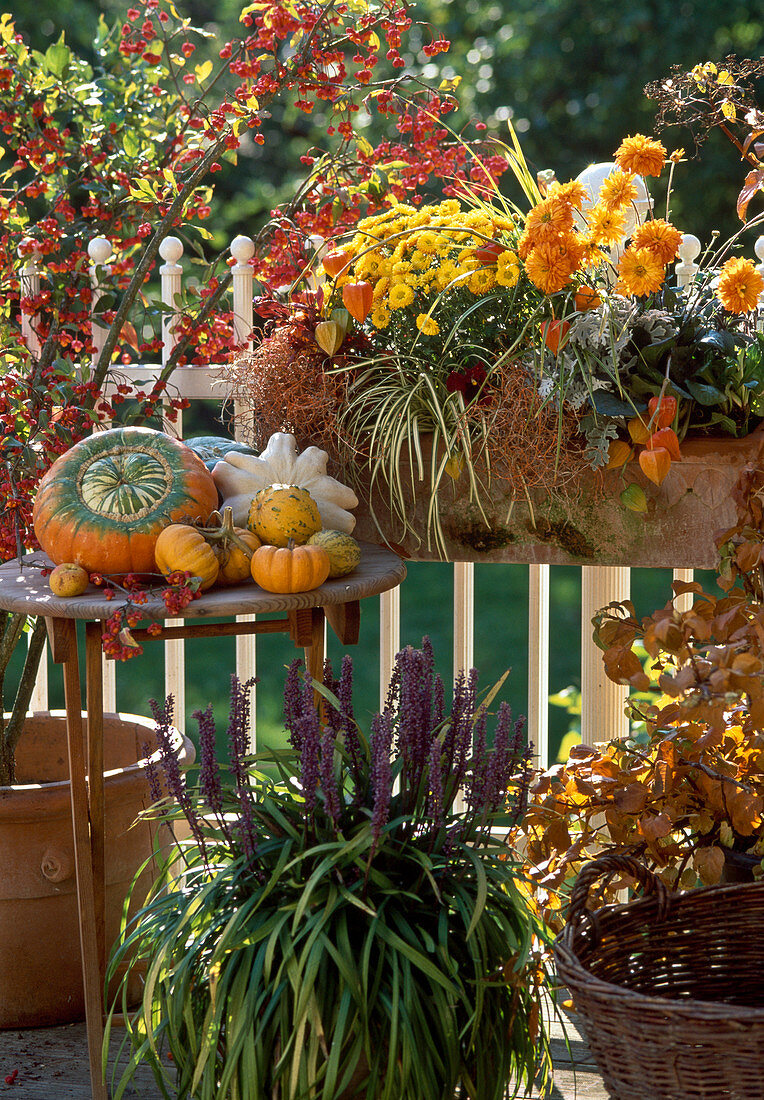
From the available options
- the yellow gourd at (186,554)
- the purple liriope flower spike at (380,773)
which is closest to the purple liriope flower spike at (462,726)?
the purple liriope flower spike at (380,773)

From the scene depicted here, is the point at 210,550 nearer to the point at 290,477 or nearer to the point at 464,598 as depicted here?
the point at 290,477

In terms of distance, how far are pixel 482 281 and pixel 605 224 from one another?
0.23 meters

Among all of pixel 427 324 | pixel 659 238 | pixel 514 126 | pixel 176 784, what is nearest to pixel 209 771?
pixel 176 784

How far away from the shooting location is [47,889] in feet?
6.79

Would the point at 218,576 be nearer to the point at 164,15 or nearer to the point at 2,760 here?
the point at 2,760

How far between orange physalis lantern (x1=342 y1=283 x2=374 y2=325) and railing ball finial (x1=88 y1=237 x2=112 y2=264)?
2.66 ft

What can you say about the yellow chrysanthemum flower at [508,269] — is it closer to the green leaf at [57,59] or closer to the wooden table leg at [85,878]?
the wooden table leg at [85,878]

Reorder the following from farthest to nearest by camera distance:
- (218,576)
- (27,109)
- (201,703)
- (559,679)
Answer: (559,679) → (201,703) → (27,109) → (218,576)

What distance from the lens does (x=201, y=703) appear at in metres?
6.65

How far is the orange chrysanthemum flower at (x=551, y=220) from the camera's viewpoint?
173 cm

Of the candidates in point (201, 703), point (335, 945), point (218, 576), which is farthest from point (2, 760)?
point (201, 703)

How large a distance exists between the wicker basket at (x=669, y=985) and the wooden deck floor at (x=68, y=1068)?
265 mm

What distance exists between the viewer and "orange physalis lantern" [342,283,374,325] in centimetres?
187

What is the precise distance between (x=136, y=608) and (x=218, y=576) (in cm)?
17
